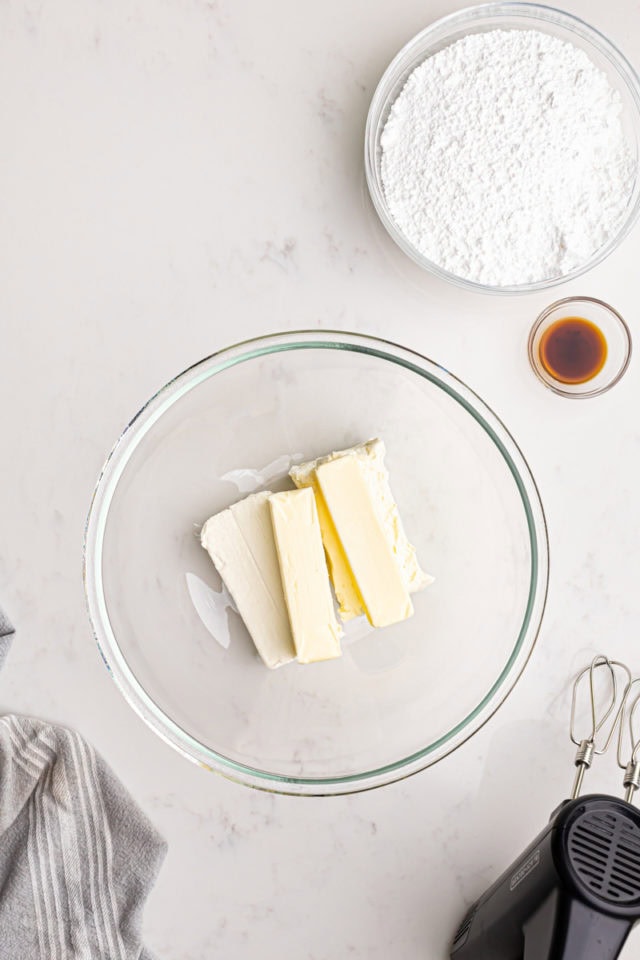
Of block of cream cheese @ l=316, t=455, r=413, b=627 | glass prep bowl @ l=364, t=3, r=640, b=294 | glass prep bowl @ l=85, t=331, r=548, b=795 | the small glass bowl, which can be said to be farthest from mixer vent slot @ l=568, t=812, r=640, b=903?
glass prep bowl @ l=364, t=3, r=640, b=294

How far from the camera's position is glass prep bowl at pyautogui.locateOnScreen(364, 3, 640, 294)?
978 mm

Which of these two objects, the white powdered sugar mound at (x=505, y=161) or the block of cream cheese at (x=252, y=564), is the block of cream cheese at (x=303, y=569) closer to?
the block of cream cheese at (x=252, y=564)

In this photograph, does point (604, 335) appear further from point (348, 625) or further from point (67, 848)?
point (67, 848)

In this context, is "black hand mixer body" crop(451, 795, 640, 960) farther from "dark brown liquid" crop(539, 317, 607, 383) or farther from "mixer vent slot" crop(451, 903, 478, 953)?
"dark brown liquid" crop(539, 317, 607, 383)

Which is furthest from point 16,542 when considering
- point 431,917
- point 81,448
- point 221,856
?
point 431,917

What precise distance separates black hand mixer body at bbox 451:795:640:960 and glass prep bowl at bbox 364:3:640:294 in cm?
59

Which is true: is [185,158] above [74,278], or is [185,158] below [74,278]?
above

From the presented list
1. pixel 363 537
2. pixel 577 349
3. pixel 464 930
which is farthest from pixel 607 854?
pixel 577 349

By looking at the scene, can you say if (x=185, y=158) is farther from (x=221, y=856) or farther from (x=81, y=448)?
(x=221, y=856)

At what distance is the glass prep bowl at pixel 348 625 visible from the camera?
98cm

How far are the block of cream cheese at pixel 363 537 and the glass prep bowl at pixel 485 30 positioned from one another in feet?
0.92

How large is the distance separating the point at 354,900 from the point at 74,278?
856 mm

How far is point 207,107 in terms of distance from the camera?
1.03 meters

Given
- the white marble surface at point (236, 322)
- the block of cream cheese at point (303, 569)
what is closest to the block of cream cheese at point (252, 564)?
the block of cream cheese at point (303, 569)
